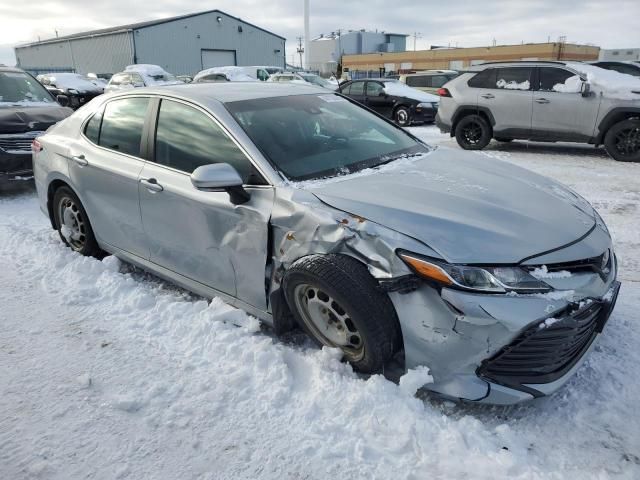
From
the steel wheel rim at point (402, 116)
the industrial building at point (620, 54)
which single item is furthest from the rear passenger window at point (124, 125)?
the industrial building at point (620, 54)

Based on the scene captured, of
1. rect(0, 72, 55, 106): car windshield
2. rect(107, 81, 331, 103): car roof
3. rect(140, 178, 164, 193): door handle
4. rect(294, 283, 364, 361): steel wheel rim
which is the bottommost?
rect(294, 283, 364, 361): steel wheel rim

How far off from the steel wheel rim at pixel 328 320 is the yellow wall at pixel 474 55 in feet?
154

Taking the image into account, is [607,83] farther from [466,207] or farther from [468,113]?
[466,207]

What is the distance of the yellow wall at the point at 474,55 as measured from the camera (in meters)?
44.6

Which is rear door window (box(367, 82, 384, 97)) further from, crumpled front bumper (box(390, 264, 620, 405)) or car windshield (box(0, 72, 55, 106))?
crumpled front bumper (box(390, 264, 620, 405))

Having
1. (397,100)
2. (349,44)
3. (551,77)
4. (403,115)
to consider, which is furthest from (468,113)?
(349,44)

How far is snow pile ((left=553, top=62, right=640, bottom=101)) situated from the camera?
8141 mm

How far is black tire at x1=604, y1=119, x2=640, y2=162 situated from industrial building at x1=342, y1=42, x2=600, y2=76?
32.1m

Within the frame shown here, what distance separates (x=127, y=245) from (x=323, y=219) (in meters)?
1.91

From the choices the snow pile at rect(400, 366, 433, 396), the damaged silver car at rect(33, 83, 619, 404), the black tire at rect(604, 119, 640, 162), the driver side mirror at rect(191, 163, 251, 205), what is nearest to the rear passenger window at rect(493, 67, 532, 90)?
the black tire at rect(604, 119, 640, 162)

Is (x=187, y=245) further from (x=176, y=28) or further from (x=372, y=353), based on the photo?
(x=176, y=28)

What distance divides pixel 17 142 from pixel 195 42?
119 feet

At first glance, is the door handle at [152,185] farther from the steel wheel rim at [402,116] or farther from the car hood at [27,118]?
the steel wheel rim at [402,116]

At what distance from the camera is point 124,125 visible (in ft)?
12.6
